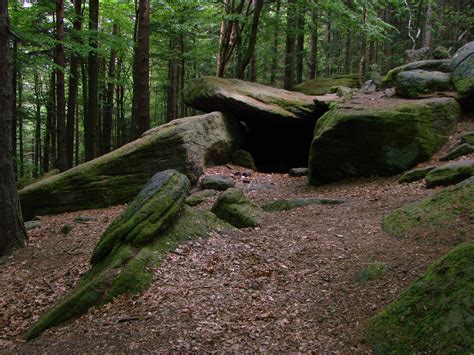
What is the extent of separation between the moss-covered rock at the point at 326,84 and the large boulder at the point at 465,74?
533 centimetres

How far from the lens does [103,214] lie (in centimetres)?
1038

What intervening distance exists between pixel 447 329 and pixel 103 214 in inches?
347

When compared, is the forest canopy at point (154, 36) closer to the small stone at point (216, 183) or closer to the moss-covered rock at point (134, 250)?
the small stone at point (216, 183)

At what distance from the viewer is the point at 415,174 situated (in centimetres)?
890

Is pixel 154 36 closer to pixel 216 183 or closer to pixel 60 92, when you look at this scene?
pixel 60 92

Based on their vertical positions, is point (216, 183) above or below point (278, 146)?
below

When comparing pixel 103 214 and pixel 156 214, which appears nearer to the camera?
pixel 156 214

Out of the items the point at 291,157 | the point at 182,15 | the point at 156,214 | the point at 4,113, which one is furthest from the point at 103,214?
the point at 182,15

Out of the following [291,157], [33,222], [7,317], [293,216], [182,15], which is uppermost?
[182,15]

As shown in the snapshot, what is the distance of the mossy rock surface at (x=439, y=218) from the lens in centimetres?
557

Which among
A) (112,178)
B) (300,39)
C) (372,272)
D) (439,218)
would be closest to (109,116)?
(300,39)

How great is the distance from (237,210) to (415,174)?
4111 mm

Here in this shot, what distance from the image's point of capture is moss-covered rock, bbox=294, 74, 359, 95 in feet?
54.6

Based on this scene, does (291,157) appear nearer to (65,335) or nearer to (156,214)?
(156,214)
